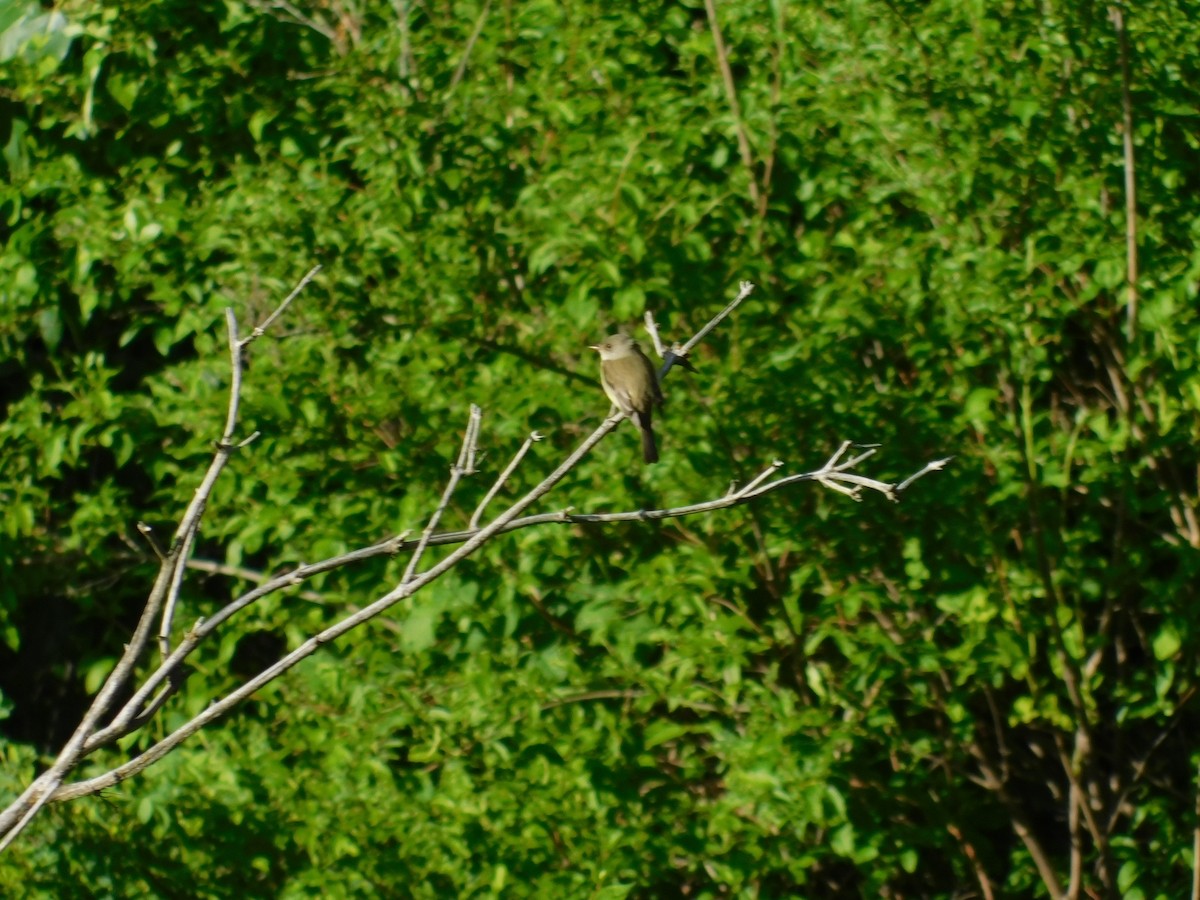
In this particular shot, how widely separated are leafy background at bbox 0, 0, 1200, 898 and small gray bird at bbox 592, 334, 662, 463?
0.43ft

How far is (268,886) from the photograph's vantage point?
481cm

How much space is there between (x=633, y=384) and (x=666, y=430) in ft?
1.50

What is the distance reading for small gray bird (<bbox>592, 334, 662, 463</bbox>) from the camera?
4016 millimetres

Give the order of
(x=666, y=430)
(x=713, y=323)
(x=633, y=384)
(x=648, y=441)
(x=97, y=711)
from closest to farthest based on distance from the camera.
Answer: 1. (x=97, y=711)
2. (x=713, y=323)
3. (x=633, y=384)
4. (x=648, y=441)
5. (x=666, y=430)

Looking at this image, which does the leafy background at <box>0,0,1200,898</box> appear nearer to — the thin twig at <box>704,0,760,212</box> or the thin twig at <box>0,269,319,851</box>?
the thin twig at <box>704,0,760,212</box>

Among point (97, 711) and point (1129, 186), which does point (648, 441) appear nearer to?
point (1129, 186)

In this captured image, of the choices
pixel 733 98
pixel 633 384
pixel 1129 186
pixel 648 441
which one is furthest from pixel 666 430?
pixel 1129 186

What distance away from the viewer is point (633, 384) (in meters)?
4.06

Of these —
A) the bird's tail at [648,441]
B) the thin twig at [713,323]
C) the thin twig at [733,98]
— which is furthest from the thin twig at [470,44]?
the thin twig at [713,323]

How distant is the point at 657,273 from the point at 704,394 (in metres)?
0.38

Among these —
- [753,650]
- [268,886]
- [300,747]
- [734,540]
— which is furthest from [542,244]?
[268,886]

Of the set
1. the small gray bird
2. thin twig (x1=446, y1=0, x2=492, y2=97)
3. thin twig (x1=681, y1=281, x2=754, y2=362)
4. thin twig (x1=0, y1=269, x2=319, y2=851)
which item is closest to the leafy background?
thin twig (x1=446, y1=0, x2=492, y2=97)

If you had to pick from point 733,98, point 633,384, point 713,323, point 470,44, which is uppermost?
point 713,323

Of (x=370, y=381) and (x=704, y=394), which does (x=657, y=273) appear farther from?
(x=370, y=381)
